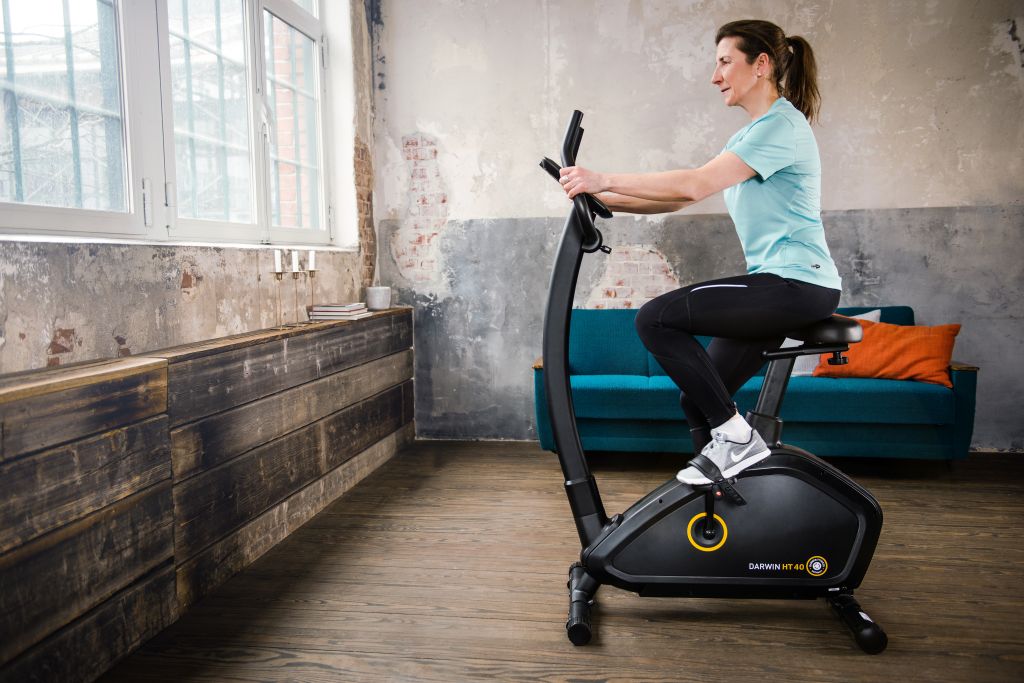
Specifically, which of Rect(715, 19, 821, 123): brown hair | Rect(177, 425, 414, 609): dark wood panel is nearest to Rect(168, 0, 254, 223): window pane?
Rect(177, 425, 414, 609): dark wood panel

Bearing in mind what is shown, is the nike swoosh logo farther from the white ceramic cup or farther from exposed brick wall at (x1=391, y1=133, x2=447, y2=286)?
exposed brick wall at (x1=391, y1=133, x2=447, y2=286)

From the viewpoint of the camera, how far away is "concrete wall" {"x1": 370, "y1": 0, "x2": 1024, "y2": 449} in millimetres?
3992

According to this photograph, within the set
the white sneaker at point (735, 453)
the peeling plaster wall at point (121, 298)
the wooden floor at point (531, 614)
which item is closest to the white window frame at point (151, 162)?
the peeling plaster wall at point (121, 298)

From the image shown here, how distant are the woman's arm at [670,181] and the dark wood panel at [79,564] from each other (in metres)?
1.47

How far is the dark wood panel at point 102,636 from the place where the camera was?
1633 mm

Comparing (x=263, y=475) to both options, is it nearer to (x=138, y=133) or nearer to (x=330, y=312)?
(x=330, y=312)

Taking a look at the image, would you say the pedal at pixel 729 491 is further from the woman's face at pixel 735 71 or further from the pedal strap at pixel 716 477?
the woman's face at pixel 735 71

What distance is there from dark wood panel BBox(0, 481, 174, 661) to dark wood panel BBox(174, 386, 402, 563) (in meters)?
0.12

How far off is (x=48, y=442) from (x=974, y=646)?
2.43 m

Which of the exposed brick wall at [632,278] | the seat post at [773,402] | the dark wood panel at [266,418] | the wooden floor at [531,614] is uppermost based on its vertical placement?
the exposed brick wall at [632,278]

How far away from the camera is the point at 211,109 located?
9.62ft

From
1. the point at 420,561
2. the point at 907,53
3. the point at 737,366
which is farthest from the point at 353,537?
the point at 907,53

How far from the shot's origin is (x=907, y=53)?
13.1ft

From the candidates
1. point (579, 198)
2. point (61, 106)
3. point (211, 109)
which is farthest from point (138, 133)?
point (579, 198)
